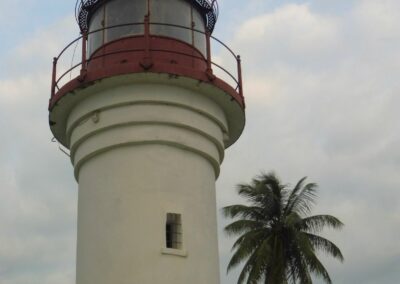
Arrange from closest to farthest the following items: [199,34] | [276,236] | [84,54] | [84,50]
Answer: [84,54] < [84,50] < [199,34] < [276,236]

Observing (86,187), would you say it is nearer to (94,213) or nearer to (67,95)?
(94,213)

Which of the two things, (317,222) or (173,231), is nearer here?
(173,231)

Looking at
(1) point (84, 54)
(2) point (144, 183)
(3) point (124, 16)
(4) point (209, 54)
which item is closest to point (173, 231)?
(2) point (144, 183)

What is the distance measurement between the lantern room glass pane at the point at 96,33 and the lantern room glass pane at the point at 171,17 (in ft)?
3.92

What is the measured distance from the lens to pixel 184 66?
1328 cm

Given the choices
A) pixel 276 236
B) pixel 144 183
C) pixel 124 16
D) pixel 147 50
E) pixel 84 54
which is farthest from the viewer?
pixel 276 236

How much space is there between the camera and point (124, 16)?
1384 cm

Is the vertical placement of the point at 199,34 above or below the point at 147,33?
above

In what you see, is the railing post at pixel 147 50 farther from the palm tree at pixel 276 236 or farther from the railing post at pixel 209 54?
the palm tree at pixel 276 236

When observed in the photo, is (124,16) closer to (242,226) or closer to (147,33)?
(147,33)

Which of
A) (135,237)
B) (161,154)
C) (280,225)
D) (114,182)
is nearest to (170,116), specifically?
(161,154)

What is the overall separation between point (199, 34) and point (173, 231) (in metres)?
4.49

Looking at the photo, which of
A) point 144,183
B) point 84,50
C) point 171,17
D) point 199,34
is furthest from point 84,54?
point 144,183

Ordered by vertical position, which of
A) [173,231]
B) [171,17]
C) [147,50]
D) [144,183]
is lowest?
[173,231]
